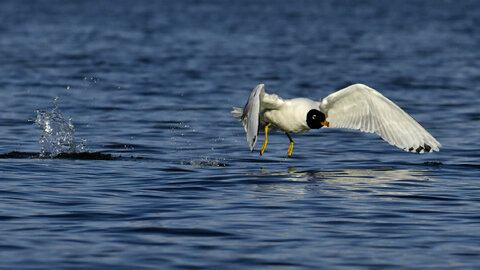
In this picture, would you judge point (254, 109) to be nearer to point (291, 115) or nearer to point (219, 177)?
point (219, 177)

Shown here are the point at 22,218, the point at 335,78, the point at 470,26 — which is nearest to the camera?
the point at 22,218

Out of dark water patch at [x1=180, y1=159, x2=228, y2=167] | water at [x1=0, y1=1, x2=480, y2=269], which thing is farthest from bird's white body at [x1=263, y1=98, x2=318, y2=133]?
dark water patch at [x1=180, y1=159, x2=228, y2=167]

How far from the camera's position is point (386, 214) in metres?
9.83

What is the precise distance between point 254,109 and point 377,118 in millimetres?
2666

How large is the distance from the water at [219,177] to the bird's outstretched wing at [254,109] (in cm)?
68

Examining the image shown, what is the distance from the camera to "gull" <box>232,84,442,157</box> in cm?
1289

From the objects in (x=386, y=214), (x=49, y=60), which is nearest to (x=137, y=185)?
(x=386, y=214)

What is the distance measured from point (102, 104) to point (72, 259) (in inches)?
500

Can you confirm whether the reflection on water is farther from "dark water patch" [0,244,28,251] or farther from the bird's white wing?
"dark water patch" [0,244,28,251]

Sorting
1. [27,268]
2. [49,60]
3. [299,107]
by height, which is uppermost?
[49,60]

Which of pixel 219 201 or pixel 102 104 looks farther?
pixel 102 104

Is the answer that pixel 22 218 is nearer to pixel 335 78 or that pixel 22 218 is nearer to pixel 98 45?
pixel 335 78

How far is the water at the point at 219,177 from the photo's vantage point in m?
8.29

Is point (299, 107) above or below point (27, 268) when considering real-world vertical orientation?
above
